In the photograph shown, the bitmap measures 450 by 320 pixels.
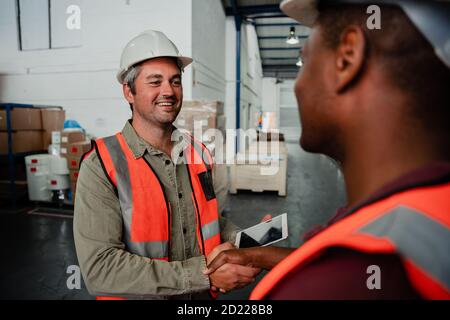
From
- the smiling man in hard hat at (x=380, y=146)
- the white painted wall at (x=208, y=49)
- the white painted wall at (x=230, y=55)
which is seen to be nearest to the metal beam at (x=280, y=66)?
the white painted wall at (x=230, y=55)

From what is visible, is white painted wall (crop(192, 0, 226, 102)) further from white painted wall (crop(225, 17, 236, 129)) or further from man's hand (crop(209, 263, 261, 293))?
man's hand (crop(209, 263, 261, 293))

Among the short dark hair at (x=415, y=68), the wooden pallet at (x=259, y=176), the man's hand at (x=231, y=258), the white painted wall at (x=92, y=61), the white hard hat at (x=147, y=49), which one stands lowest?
the wooden pallet at (x=259, y=176)

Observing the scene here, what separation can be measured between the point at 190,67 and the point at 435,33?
5.05 m

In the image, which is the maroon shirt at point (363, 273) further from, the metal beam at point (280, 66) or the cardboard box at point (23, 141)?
the metal beam at point (280, 66)

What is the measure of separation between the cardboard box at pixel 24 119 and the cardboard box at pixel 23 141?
0.11 metres

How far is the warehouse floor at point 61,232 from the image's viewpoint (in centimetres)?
308

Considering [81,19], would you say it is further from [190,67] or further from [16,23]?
[190,67]

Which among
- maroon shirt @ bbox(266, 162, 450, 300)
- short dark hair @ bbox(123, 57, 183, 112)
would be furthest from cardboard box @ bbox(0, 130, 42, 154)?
maroon shirt @ bbox(266, 162, 450, 300)

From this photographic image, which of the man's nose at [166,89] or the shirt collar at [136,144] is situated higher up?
the man's nose at [166,89]

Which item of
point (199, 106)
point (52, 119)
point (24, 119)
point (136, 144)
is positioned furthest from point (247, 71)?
point (136, 144)

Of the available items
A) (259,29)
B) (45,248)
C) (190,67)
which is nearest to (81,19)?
(190,67)

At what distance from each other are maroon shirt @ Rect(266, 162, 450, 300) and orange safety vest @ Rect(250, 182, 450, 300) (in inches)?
0.6

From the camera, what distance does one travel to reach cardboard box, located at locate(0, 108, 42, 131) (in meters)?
5.35
